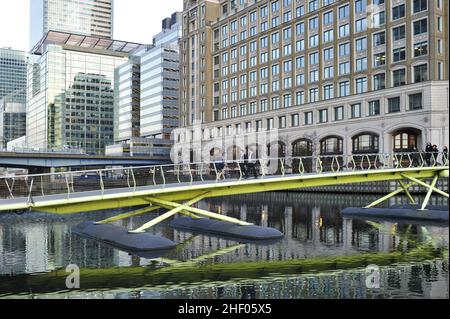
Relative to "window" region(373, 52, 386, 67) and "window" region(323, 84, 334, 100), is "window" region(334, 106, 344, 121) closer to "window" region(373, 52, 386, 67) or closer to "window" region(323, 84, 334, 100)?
"window" region(323, 84, 334, 100)

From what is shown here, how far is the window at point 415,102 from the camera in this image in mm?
70812

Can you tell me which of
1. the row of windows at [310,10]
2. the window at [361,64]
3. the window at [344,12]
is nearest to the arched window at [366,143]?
the window at [361,64]

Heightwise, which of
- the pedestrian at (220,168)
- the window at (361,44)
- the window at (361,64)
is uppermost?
the window at (361,44)

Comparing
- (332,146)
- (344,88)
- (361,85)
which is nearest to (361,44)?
(361,85)

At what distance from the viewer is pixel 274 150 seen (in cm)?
9850

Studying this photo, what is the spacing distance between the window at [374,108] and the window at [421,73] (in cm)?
763

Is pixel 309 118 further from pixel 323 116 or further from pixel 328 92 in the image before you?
pixel 328 92

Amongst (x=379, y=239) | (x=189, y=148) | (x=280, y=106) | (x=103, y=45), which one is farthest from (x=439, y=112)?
(x=103, y=45)

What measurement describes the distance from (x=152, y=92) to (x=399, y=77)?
114 meters

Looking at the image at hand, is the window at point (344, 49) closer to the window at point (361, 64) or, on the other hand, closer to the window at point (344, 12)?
the window at point (361, 64)

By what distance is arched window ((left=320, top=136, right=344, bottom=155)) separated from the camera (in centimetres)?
8492

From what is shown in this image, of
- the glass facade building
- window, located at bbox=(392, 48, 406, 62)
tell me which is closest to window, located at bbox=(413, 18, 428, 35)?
window, located at bbox=(392, 48, 406, 62)
